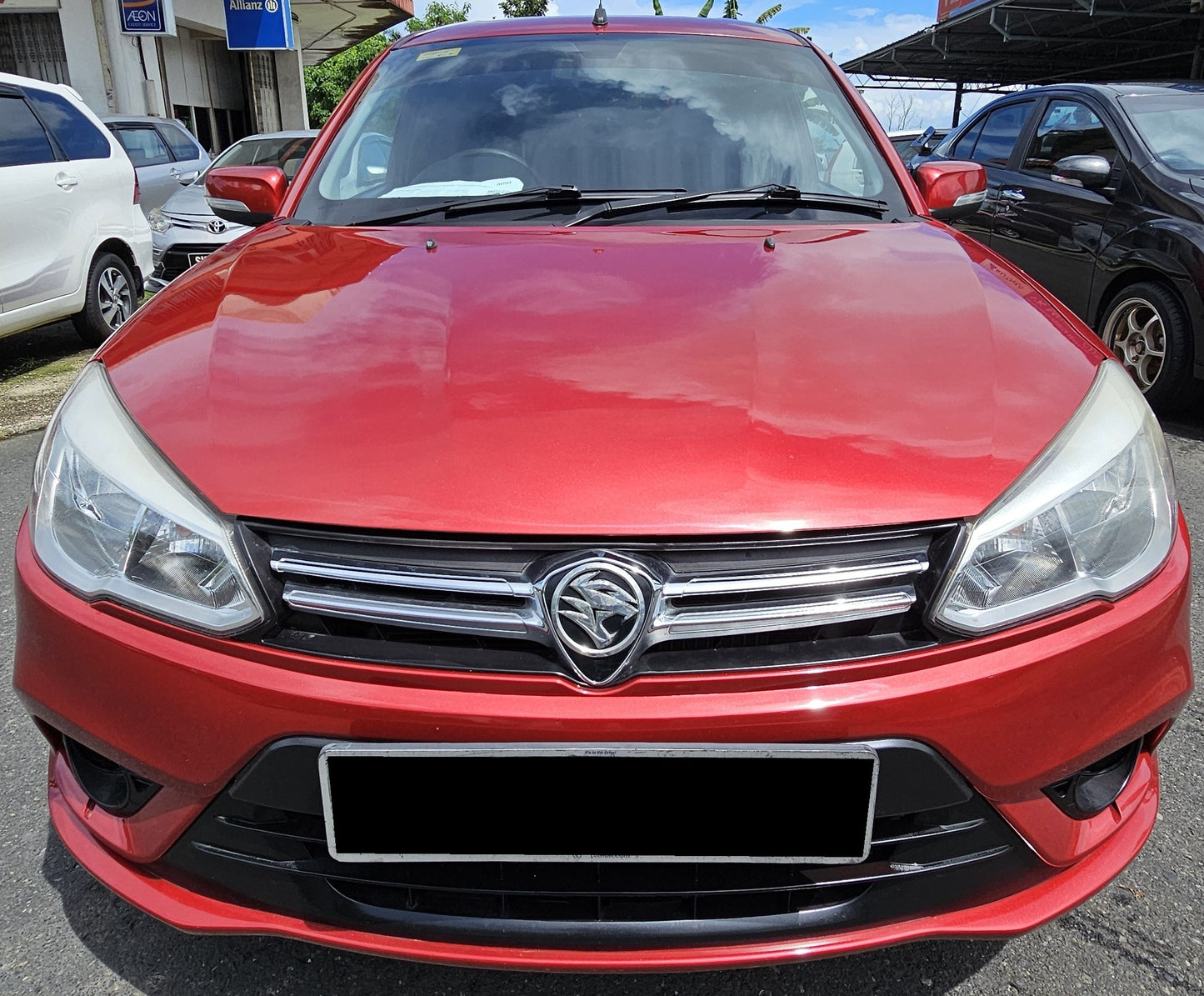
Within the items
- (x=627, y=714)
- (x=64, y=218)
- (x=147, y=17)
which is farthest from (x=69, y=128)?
(x=147, y=17)

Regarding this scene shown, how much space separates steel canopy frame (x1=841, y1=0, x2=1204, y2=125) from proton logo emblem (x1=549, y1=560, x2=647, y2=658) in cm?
1772

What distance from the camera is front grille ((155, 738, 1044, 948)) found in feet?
3.88

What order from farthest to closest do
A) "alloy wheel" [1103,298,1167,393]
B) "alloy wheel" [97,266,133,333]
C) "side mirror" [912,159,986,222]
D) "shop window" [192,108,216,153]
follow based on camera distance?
1. "shop window" [192,108,216,153]
2. "alloy wheel" [97,266,133,333]
3. "alloy wheel" [1103,298,1167,393]
4. "side mirror" [912,159,986,222]

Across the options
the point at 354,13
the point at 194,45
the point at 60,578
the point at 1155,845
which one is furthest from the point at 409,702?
the point at 354,13

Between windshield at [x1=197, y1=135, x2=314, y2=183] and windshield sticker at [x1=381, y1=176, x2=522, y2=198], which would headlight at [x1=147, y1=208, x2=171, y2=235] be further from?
windshield sticker at [x1=381, y1=176, x2=522, y2=198]

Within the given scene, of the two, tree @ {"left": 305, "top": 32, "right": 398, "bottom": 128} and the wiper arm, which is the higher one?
the wiper arm

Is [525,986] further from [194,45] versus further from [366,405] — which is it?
[194,45]

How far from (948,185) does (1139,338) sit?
287 cm

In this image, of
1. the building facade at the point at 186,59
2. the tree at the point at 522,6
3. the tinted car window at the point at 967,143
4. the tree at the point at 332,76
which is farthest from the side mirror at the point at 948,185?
the tree at the point at 522,6

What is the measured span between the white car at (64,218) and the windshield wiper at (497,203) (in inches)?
136

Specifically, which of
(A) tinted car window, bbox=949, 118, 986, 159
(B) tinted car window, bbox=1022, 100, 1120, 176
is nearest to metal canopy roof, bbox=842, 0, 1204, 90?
(A) tinted car window, bbox=949, 118, 986, 159

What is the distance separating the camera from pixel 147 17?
13070mm

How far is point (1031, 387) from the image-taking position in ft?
4.59

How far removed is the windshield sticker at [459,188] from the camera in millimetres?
2152
